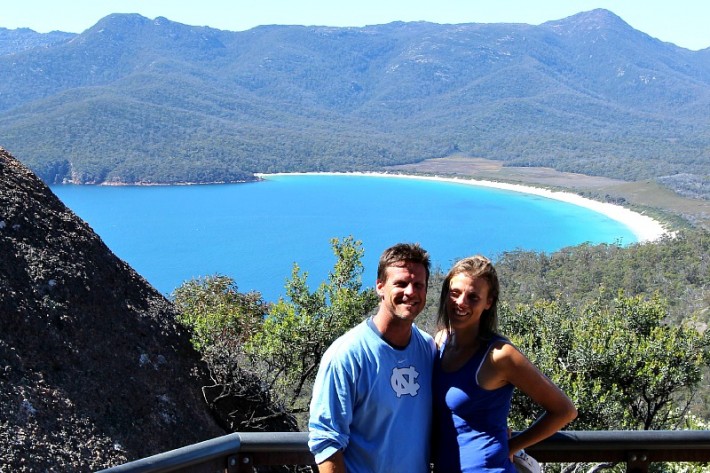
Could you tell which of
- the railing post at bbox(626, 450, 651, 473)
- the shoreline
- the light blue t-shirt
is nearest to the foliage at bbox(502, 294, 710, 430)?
the railing post at bbox(626, 450, 651, 473)

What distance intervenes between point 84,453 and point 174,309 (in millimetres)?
2880

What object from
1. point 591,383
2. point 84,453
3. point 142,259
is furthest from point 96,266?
point 142,259

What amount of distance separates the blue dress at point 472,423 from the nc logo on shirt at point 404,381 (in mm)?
106

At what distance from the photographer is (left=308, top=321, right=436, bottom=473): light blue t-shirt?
6.63 feet

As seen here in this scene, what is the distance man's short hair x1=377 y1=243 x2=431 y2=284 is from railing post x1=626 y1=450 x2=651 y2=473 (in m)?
0.79

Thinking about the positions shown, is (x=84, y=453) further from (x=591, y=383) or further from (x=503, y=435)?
(x=591, y=383)

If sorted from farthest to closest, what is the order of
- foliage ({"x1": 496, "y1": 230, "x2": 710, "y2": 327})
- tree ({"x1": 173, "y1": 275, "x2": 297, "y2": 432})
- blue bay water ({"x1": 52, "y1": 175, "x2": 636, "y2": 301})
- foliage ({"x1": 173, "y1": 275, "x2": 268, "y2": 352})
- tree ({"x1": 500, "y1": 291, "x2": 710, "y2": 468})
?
blue bay water ({"x1": 52, "y1": 175, "x2": 636, "y2": 301}) → foliage ({"x1": 496, "y1": 230, "x2": 710, "y2": 327}) → tree ({"x1": 500, "y1": 291, "x2": 710, "y2": 468}) → foliage ({"x1": 173, "y1": 275, "x2": 268, "y2": 352}) → tree ({"x1": 173, "y1": 275, "x2": 297, "y2": 432})

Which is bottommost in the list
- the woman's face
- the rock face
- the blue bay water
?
the blue bay water

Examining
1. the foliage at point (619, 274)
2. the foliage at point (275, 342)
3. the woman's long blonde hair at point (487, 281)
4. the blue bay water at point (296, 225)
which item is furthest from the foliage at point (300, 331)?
the blue bay water at point (296, 225)

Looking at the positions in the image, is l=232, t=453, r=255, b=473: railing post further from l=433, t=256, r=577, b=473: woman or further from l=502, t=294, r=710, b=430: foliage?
l=502, t=294, r=710, b=430: foliage

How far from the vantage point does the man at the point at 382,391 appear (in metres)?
2.02

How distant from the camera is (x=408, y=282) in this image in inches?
84.2

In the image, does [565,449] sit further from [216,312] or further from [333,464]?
[216,312]

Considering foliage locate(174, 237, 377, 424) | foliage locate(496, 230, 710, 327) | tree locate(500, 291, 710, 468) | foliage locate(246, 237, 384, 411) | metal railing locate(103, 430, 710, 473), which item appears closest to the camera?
metal railing locate(103, 430, 710, 473)
